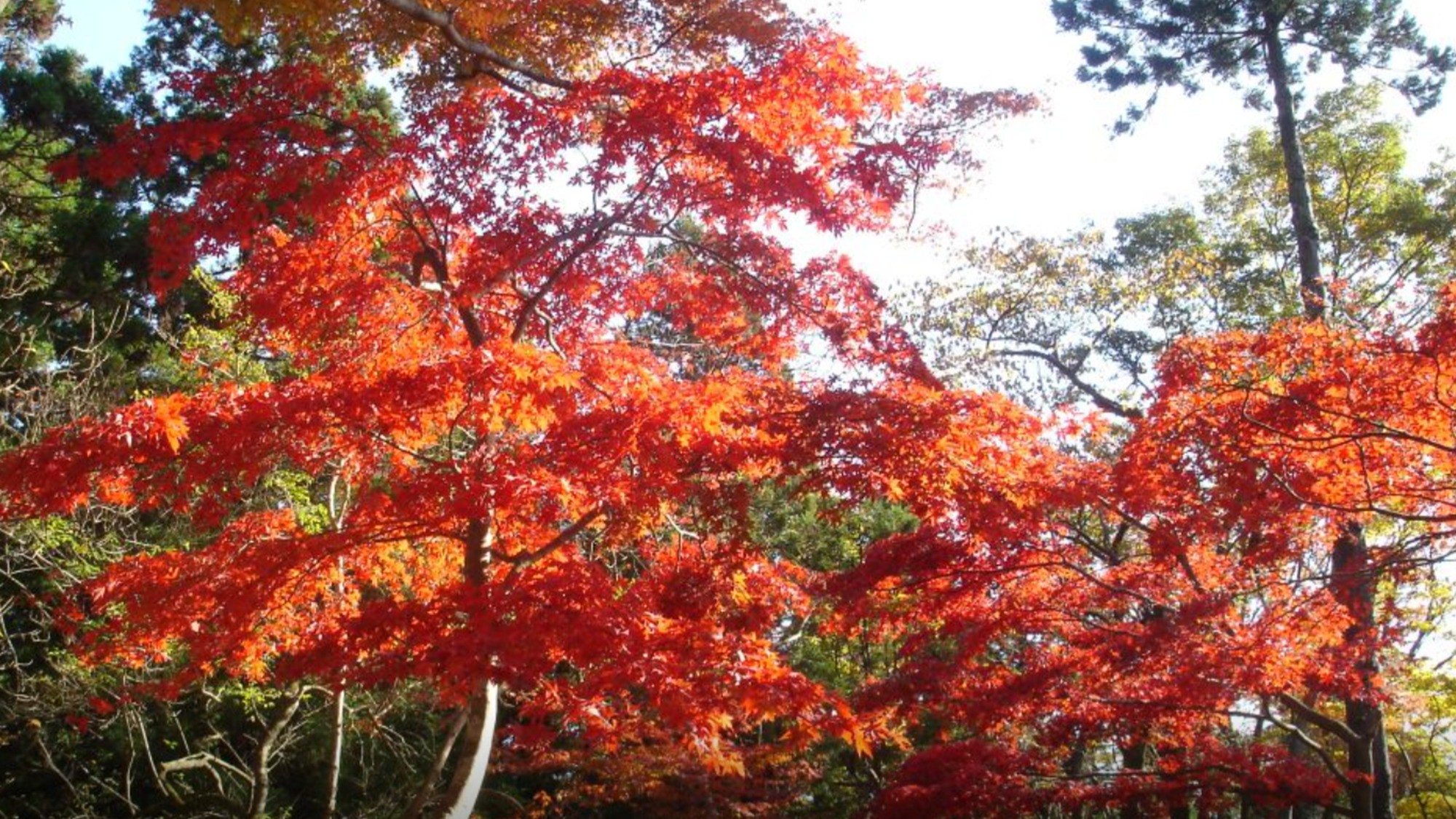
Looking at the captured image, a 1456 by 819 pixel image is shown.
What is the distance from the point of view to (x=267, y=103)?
567 cm

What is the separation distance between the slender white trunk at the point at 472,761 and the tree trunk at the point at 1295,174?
6.48m

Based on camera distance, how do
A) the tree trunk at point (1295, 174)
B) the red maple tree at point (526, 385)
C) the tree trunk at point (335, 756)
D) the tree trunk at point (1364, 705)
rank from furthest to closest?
the tree trunk at point (335, 756) → the tree trunk at point (1295, 174) → the tree trunk at point (1364, 705) → the red maple tree at point (526, 385)

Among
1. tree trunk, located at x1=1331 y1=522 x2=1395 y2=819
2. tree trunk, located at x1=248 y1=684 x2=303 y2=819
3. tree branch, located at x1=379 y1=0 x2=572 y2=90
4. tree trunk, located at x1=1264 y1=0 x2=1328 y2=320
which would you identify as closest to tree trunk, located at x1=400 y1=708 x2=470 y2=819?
tree trunk, located at x1=248 y1=684 x2=303 y2=819

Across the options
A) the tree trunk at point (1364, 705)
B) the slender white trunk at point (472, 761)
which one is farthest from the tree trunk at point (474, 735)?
the tree trunk at point (1364, 705)

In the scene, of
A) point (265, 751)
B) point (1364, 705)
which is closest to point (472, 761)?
point (265, 751)

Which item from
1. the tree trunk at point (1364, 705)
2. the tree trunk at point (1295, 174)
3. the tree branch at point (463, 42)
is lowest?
the tree trunk at point (1364, 705)

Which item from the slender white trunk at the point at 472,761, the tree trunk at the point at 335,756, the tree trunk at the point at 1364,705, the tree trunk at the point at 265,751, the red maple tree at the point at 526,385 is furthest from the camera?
the tree trunk at the point at 265,751

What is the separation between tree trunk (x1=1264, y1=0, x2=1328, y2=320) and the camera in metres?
7.86

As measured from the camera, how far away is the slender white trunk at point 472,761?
18.0 feet

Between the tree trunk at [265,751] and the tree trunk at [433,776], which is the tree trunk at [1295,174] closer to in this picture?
the tree trunk at [433,776]

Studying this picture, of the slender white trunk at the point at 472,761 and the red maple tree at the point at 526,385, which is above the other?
the red maple tree at the point at 526,385

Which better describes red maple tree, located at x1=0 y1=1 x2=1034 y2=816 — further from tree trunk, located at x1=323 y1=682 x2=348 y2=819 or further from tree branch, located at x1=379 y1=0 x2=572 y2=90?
tree trunk, located at x1=323 y1=682 x2=348 y2=819

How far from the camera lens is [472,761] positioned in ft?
18.3

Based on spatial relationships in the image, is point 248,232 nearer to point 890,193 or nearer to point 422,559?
point 422,559
